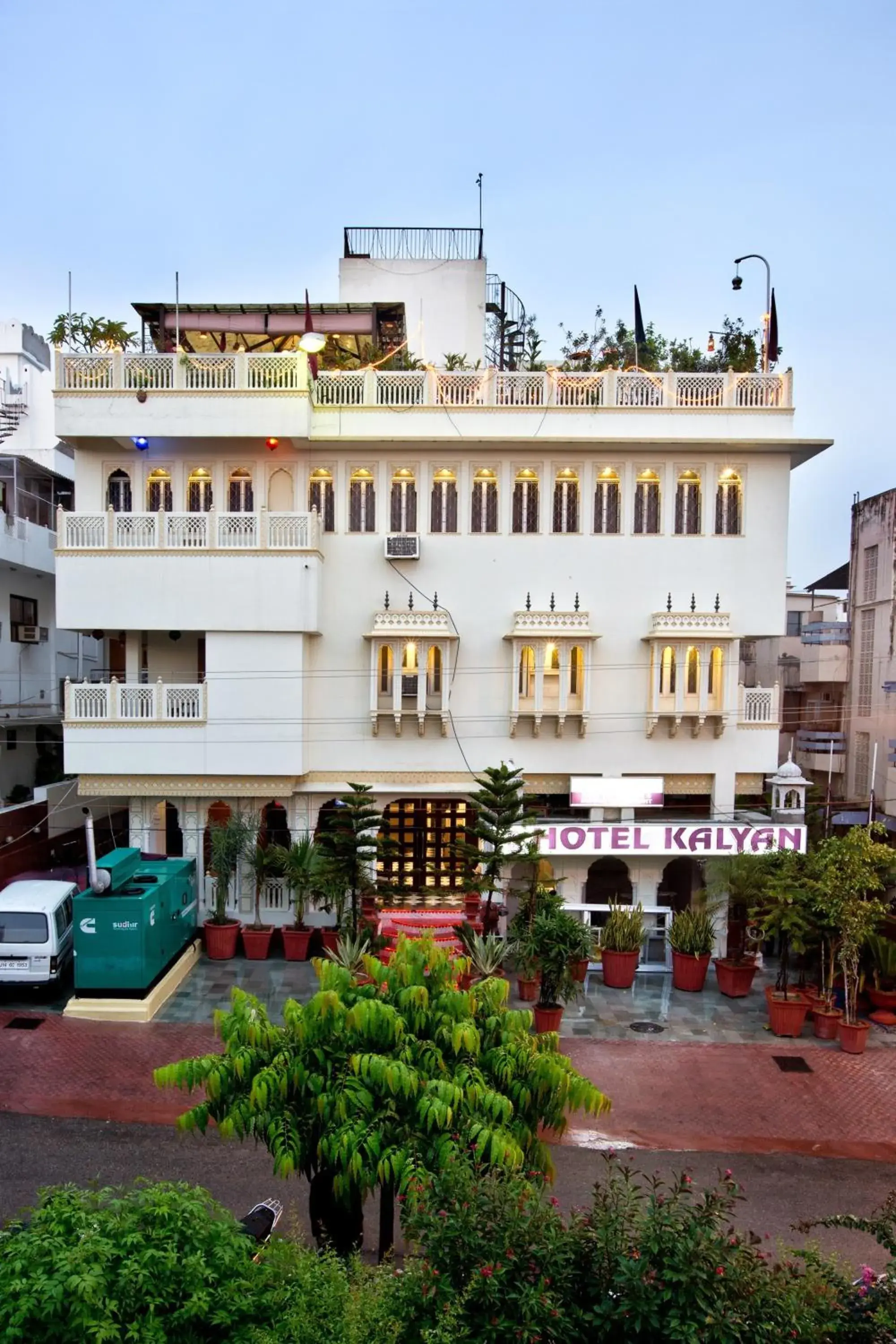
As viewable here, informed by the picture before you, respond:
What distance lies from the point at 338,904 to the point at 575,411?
10.8 meters

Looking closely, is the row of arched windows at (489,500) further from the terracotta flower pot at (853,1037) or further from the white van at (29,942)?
the terracotta flower pot at (853,1037)

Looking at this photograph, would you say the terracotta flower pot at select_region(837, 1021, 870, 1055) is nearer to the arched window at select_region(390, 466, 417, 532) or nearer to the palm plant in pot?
the palm plant in pot

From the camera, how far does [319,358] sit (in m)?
18.0

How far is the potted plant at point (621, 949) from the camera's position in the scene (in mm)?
15039

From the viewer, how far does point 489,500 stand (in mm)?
17062

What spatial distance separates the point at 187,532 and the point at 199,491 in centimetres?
144

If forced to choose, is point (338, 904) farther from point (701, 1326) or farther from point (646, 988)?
point (701, 1326)

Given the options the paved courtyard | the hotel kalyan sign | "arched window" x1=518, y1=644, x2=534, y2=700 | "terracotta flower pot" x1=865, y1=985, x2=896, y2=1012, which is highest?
"arched window" x1=518, y1=644, x2=534, y2=700

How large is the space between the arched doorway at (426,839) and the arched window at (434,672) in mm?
2730

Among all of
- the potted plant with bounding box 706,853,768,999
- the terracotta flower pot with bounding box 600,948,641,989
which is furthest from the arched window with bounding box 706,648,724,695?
the terracotta flower pot with bounding box 600,948,641,989

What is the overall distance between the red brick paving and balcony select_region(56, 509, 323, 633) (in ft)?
23.8

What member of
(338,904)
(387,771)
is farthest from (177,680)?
(338,904)

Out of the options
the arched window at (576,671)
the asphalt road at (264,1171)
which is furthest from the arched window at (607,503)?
the asphalt road at (264,1171)

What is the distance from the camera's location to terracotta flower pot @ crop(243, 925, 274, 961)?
629 inches
